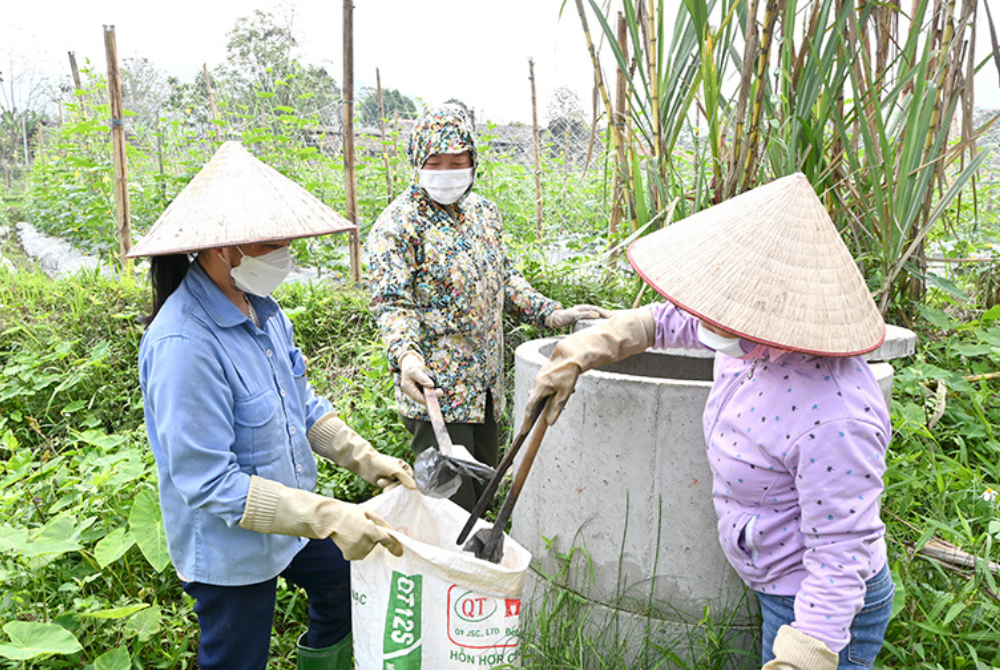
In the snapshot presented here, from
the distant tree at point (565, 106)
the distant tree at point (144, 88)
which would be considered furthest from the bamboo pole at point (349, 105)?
the distant tree at point (144, 88)

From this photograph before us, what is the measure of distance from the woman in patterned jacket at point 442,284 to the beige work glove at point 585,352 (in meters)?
0.55

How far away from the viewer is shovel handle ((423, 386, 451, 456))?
1.83 metres

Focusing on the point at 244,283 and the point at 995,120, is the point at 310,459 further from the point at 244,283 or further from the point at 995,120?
the point at 995,120

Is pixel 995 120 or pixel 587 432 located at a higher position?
pixel 995 120

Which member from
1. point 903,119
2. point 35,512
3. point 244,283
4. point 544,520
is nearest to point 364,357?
point 35,512

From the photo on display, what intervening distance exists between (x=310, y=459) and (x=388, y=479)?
0.20 meters

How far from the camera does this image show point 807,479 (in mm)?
1201

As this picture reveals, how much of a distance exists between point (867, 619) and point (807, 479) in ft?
1.18

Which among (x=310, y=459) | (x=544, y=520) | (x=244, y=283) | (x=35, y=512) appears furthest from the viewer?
(x=35, y=512)

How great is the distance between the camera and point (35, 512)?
2.47 meters

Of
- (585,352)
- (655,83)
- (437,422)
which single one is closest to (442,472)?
(437,422)

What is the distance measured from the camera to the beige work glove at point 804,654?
1168 mm

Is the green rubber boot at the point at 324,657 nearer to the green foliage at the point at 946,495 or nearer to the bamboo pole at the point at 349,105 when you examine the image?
the green foliage at the point at 946,495

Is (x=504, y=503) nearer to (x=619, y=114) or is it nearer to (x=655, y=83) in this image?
(x=655, y=83)
